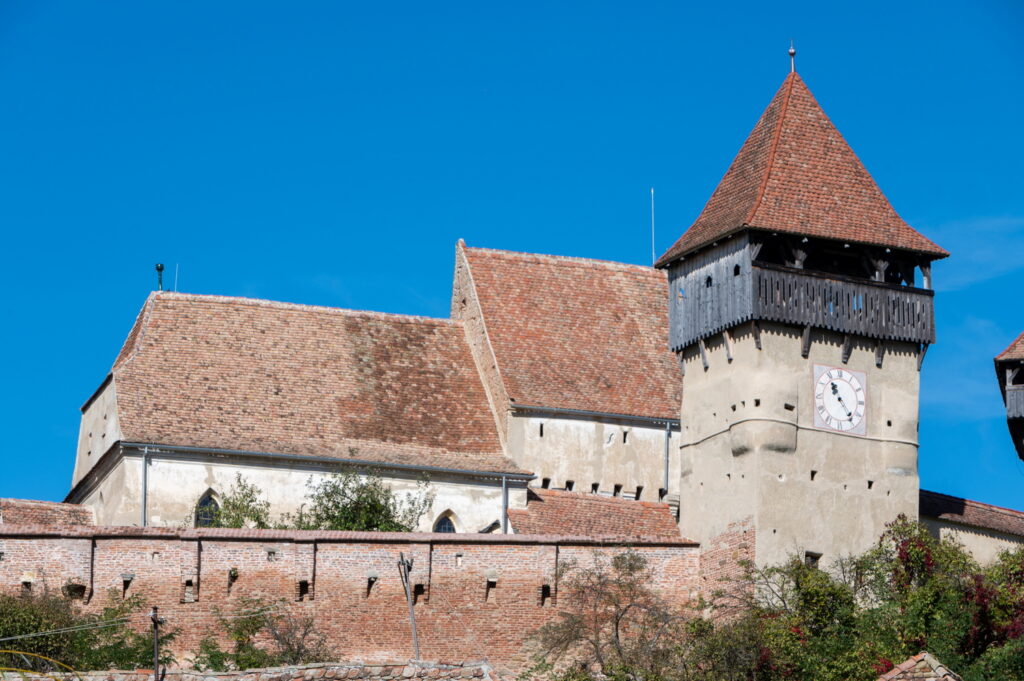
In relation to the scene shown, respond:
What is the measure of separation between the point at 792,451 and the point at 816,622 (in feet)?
12.8

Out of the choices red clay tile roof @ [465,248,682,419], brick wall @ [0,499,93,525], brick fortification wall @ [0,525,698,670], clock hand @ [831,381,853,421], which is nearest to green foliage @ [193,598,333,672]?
brick fortification wall @ [0,525,698,670]

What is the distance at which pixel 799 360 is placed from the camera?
52750mm

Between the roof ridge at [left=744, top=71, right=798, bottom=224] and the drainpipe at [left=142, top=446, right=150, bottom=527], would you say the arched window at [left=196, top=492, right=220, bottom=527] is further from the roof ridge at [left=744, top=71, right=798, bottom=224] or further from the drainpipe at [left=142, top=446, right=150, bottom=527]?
the roof ridge at [left=744, top=71, right=798, bottom=224]

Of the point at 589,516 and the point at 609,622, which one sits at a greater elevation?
the point at 589,516

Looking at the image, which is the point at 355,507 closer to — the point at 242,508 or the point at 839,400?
the point at 242,508

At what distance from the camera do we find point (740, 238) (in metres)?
53.2

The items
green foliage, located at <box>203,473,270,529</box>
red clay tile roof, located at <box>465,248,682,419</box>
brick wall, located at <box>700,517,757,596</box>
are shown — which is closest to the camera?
brick wall, located at <box>700,517,757,596</box>

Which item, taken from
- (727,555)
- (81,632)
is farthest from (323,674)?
(727,555)

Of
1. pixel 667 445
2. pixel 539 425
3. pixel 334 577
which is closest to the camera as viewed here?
pixel 334 577

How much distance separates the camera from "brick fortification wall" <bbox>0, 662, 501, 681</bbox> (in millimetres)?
37188

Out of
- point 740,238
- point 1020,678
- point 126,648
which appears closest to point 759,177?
point 740,238

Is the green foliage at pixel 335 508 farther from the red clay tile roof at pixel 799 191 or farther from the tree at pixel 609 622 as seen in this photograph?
Result: the red clay tile roof at pixel 799 191

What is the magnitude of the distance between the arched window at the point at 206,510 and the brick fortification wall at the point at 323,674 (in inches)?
631

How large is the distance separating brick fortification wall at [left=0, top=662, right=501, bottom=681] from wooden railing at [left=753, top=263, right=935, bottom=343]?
16256mm
